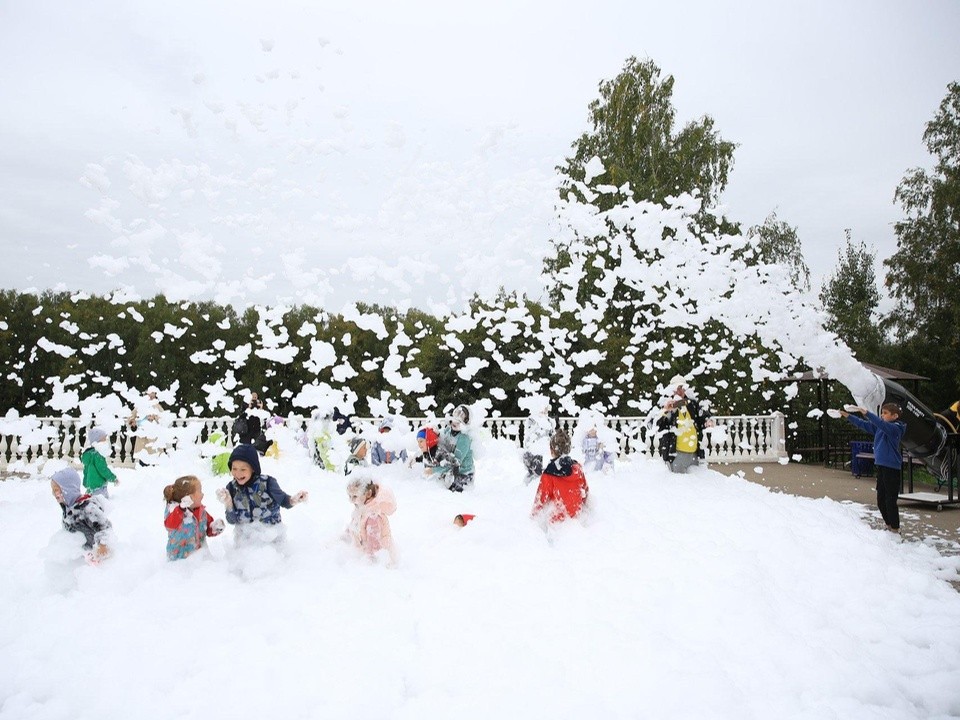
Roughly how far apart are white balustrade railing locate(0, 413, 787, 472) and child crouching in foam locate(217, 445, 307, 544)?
7.86m

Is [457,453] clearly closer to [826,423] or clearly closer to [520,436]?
[520,436]

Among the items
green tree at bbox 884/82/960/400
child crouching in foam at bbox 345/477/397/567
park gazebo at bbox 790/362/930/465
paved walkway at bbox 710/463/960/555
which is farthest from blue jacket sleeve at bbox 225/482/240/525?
green tree at bbox 884/82/960/400

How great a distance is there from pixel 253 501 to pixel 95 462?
10.9ft

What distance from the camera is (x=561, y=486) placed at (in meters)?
6.21

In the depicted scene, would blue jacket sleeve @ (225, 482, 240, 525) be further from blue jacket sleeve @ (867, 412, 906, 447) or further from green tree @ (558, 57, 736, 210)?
green tree @ (558, 57, 736, 210)

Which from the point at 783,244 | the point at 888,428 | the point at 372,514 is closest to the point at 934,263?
the point at 783,244

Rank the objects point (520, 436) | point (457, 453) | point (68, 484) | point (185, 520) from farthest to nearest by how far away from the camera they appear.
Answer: point (520, 436) → point (457, 453) → point (68, 484) → point (185, 520)

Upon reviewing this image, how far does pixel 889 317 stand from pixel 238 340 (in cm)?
2749

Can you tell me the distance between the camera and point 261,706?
132 inches

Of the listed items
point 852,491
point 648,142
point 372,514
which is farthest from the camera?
point 648,142

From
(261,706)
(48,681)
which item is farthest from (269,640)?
(48,681)

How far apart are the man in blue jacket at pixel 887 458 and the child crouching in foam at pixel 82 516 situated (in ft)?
23.6

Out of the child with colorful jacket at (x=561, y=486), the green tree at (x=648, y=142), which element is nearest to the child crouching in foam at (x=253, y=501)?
the child with colorful jacket at (x=561, y=486)

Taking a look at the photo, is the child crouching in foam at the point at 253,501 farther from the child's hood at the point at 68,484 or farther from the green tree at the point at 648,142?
the green tree at the point at 648,142
